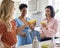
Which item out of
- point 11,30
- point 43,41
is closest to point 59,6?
point 43,41

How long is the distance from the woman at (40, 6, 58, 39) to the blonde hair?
42 cm

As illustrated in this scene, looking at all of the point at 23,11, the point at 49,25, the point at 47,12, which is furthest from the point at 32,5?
the point at 49,25

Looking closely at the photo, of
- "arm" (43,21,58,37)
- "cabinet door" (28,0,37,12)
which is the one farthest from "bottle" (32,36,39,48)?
"cabinet door" (28,0,37,12)

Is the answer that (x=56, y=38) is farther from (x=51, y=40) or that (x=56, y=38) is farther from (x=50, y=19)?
(x=50, y=19)

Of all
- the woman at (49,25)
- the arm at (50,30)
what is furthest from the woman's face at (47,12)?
the arm at (50,30)

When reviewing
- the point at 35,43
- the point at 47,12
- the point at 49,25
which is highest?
the point at 47,12

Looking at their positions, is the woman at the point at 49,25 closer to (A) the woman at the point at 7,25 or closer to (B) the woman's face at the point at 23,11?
(B) the woman's face at the point at 23,11

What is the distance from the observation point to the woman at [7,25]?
126cm

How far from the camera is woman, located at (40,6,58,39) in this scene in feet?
5.16

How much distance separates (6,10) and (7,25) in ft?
0.42

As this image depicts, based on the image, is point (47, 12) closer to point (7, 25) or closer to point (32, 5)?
point (32, 5)

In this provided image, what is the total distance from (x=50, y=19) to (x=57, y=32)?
162 mm

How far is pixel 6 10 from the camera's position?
49.7 inches

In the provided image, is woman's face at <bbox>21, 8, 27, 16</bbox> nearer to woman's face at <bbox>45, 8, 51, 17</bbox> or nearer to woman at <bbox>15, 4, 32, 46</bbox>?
woman at <bbox>15, 4, 32, 46</bbox>
